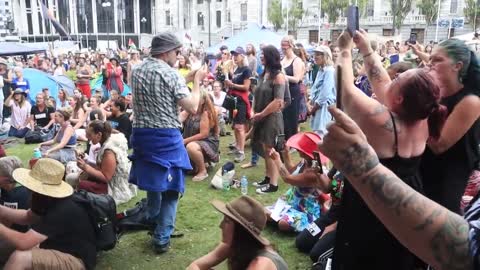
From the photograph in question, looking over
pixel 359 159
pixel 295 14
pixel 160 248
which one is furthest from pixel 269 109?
pixel 295 14

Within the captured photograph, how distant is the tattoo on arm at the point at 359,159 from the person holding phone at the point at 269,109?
4430 millimetres

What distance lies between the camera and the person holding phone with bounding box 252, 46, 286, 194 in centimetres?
550

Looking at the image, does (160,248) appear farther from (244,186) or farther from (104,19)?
(104,19)

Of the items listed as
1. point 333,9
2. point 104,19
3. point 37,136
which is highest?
point 333,9

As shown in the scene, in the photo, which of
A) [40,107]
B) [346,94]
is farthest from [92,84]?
[346,94]

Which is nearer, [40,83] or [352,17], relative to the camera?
[352,17]

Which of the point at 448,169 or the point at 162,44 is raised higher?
the point at 162,44

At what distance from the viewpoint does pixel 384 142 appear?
6.33 ft

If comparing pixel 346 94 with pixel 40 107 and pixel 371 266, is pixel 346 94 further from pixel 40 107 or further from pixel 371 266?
pixel 40 107

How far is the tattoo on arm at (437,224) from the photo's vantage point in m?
0.96

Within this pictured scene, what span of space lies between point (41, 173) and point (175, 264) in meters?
1.40

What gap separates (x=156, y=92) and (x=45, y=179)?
109 cm

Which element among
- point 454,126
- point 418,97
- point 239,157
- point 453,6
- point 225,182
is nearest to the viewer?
point 418,97

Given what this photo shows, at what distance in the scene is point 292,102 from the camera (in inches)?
265
